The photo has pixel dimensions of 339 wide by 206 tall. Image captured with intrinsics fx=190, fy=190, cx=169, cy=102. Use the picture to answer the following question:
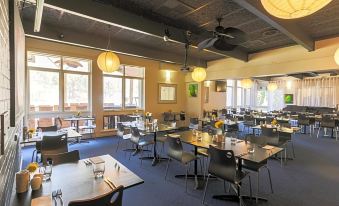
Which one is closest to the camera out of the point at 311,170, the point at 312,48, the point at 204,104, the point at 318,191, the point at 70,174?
the point at 70,174

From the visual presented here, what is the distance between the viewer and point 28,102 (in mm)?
5570

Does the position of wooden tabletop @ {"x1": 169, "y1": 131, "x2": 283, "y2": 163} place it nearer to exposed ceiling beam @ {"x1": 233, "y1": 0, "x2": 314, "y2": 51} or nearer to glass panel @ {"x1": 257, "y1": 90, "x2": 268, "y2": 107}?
exposed ceiling beam @ {"x1": 233, "y1": 0, "x2": 314, "y2": 51}

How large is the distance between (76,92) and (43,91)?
944 millimetres

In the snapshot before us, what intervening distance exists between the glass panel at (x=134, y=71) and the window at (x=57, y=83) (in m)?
1.48

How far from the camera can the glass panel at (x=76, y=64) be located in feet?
20.5

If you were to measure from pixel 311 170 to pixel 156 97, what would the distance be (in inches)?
232

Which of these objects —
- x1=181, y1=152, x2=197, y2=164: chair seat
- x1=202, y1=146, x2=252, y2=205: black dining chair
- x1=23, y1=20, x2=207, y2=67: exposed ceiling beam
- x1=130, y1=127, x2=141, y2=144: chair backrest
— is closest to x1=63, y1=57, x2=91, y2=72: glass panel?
x1=23, y1=20, x2=207, y2=67: exposed ceiling beam

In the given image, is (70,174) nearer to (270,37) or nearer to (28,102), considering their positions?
(28,102)

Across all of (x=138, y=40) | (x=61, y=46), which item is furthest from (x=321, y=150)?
(x=61, y=46)

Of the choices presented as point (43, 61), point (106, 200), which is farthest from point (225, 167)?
point (43, 61)

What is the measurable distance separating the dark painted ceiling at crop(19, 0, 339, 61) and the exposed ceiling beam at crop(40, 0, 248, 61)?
97 millimetres

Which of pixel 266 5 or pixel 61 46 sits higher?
pixel 61 46

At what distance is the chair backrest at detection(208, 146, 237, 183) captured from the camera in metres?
2.42

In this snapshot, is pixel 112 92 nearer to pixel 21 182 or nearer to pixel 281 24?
pixel 281 24
